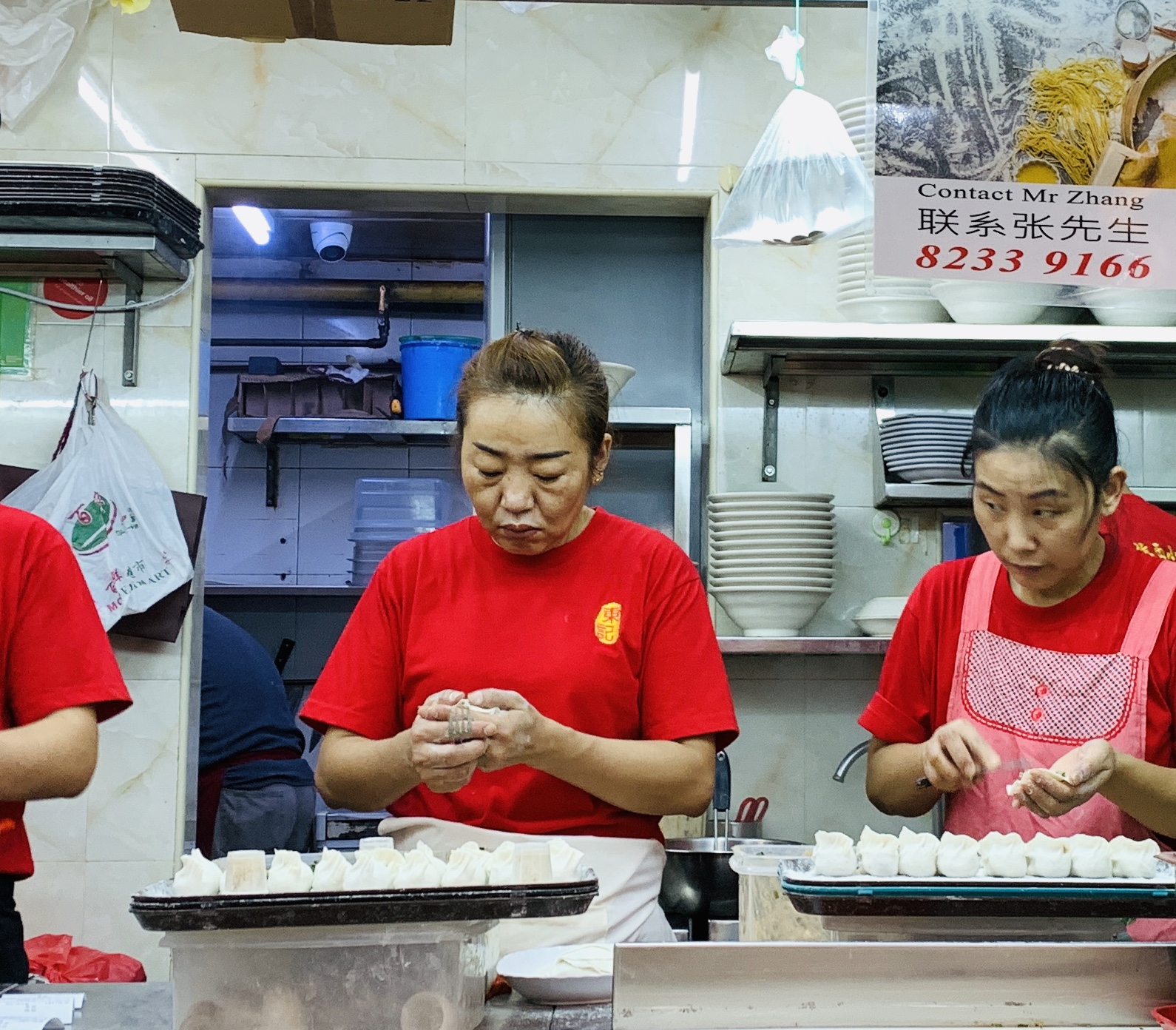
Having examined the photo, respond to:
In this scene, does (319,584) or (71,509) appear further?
(319,584)

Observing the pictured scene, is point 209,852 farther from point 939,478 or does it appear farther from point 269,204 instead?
point 939,478

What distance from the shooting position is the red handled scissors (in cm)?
340

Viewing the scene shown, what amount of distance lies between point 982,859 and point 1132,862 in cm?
15

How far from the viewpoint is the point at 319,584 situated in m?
6.47

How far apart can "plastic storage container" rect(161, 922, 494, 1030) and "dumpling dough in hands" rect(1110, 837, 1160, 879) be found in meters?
0.70

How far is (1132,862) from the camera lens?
141 cm

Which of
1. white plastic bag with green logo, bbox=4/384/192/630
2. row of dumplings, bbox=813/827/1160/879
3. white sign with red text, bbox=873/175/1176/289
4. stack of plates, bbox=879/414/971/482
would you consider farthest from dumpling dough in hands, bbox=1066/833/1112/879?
white plastic bag with green logo, bbox=4/384/192/630

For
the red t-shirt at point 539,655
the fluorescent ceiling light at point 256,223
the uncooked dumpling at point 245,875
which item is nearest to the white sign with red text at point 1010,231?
the red t-shirt at point 539,655

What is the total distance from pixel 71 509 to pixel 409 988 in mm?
2368

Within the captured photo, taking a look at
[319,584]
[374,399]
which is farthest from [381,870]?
[319,584]

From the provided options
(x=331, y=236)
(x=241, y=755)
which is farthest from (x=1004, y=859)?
(x=331, y=236)

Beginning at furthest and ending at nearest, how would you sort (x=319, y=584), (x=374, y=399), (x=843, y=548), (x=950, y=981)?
(x=319, y=584) < (x=374, y=399) < (x=843, y=548) < (x=950, y=981)

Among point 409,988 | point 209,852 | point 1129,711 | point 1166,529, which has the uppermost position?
point 1166,529

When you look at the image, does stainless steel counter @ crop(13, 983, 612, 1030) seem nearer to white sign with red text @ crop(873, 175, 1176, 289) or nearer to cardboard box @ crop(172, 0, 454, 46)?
white sign with red text @ crop(873, 175, 1176, 289)
